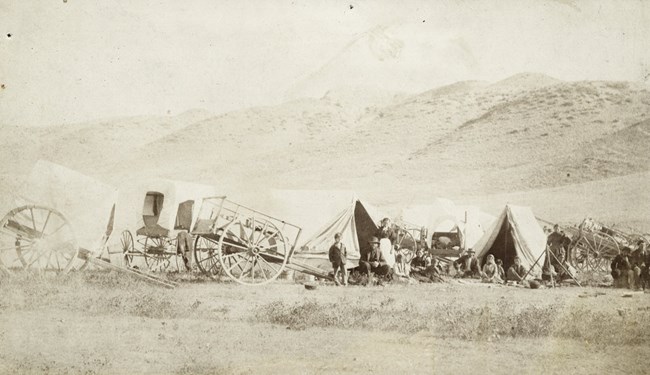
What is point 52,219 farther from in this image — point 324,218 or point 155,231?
point 324,218

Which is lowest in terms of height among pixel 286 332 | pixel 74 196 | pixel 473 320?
pixel 286 332

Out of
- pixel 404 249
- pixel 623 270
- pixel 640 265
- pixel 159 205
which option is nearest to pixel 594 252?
pixel 623 270

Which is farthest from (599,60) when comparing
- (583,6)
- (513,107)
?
(513,107)

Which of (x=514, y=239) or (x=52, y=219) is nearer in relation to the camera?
(x=52, y=219)

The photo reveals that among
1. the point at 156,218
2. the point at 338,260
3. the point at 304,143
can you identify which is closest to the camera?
the point at 304,143

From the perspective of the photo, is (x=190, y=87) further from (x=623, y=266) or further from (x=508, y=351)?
(x=623, y=266)

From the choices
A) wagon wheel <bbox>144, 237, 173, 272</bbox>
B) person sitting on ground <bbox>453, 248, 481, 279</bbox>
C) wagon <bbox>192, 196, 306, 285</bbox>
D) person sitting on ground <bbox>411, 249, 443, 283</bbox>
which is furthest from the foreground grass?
wagon wheel <bbox>144, 237, 173, 272</bbox>

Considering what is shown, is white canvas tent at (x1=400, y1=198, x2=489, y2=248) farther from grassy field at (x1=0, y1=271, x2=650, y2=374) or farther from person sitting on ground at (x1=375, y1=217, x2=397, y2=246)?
grassy field at (x1=0, y1=271, x2=650, y2=374)
